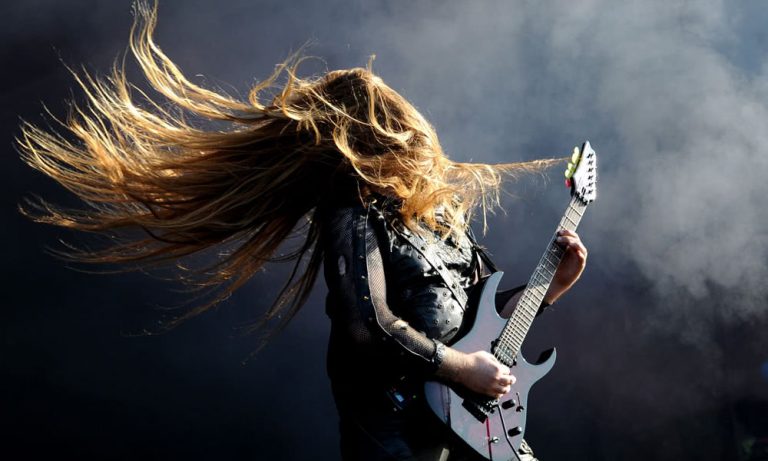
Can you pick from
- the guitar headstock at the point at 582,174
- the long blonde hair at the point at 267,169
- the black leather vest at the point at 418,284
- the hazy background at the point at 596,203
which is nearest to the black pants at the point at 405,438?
the black leather vest at the point at 418,284

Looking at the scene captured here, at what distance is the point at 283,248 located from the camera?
5.14 m

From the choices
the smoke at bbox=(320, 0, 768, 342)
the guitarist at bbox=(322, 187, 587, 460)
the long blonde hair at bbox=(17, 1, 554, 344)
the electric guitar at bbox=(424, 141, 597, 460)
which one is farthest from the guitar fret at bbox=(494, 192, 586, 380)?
the smoke at bbox=(320, 0, 768, 342)

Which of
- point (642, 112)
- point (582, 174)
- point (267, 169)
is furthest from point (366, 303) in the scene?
point (642, 112)

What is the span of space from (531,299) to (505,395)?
39 cm

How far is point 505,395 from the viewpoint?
2.48 m

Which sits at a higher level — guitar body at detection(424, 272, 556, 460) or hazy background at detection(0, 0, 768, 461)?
hazy background at detection(0, 0, 768, 461)

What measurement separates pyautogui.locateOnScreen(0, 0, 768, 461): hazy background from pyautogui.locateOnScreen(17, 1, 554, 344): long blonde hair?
6.70ft

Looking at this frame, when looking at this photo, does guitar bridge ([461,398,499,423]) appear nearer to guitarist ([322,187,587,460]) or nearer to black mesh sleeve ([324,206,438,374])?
guitarist ([322,187,587,460])

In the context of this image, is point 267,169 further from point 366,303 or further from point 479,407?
point 479,407

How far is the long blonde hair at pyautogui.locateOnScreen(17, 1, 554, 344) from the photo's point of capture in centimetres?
260

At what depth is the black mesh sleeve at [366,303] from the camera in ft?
7.45

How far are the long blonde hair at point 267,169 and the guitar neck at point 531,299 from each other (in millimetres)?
296

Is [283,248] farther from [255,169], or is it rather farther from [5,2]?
[255,169]

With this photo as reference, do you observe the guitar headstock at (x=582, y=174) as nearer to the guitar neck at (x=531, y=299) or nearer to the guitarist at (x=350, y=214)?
the guitar neck at (x=531, y=299)
